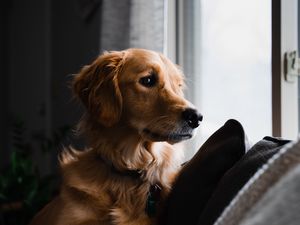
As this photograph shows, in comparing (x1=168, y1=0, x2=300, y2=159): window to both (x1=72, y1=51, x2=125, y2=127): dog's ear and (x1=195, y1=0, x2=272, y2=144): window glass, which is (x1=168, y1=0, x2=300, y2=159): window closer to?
(x1=195, y1=0, x2=272, y2=144): window glass

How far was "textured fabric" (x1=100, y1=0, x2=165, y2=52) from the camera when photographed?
6.18ft

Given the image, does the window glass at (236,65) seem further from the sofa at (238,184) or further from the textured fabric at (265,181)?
the textured fabric at (265,181)

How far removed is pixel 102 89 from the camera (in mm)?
1370

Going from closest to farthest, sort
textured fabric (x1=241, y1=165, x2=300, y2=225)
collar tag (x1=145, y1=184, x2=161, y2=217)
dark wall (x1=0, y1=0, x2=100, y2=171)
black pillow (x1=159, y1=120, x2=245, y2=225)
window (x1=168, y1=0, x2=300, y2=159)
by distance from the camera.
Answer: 1. textured fabric (x1=241, y1=165, x2=300, y2=225)
2. black pillow (x1=159, y1=120, x2=245, y2=225)
3. collar tag (x1=145, y1=184, x2=161, y2=217)
4. window (x1=168, y1=0, x2=300, y2=159)
5. dark wall (x1=0, y1=0, x2=100, y2=171)

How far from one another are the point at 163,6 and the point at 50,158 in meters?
2.27

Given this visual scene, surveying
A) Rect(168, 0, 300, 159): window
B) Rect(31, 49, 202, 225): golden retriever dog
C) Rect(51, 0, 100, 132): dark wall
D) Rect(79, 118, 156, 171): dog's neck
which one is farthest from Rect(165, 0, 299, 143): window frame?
Rect(51, 0, 100, 132): dark wall

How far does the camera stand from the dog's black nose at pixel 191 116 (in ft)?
4.14

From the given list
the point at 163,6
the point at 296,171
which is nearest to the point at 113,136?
the point at 163,6

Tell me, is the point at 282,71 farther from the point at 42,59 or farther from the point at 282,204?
the point at 42,59

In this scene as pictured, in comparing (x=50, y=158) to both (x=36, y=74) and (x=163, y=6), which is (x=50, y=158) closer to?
(x=36, y=74)

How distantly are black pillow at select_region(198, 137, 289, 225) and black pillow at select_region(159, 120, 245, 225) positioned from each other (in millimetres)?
75

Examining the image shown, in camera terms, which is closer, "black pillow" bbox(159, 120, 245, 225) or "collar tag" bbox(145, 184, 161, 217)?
"black pillow" bbox(159, 120, 245, 225)

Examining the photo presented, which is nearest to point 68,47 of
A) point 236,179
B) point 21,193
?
point 21,193

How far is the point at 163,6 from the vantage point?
1.90 meters
